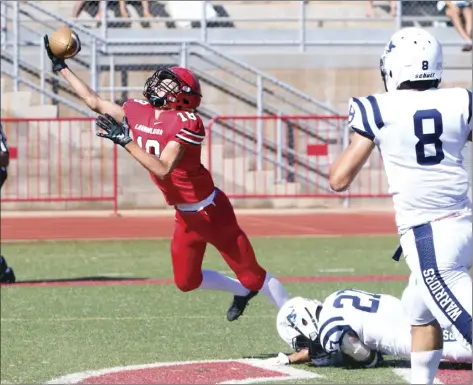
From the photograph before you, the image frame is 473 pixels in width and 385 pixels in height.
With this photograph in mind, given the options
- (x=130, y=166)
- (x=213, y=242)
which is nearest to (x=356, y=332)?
(x=213, y=242)

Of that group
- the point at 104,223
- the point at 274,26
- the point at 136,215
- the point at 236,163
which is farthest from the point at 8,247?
the point at 274,26

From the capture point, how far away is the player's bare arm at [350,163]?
17.3 ft

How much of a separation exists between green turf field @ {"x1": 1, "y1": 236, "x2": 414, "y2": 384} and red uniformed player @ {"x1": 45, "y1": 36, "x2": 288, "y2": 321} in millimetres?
397

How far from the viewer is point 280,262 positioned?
1277 centimetres

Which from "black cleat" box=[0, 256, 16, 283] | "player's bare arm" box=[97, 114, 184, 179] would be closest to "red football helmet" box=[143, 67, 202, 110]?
"player's bare arm" box=[97, 114, 184, 179]

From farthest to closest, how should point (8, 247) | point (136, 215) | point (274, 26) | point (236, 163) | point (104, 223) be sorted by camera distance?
point (274, 26) → point (236, 163) → point (136, 215) → point (104, 223) → point (8, 247)

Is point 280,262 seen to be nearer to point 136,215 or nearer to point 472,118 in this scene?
point 136,215

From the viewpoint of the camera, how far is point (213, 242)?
309 inches

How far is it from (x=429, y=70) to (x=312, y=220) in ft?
39.6

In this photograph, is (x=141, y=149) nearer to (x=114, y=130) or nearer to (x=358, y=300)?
(x=114, y=130)

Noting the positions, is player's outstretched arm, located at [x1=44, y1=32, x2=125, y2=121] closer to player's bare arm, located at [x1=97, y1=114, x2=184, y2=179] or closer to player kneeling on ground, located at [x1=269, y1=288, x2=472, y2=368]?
player's bare arm, located at [x1=97, y1=114, x2=184, y2=179]

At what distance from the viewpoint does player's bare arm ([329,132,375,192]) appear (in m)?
5.29

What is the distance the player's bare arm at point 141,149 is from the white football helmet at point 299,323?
108 centimetres

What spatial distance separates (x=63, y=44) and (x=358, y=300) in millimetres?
2185
